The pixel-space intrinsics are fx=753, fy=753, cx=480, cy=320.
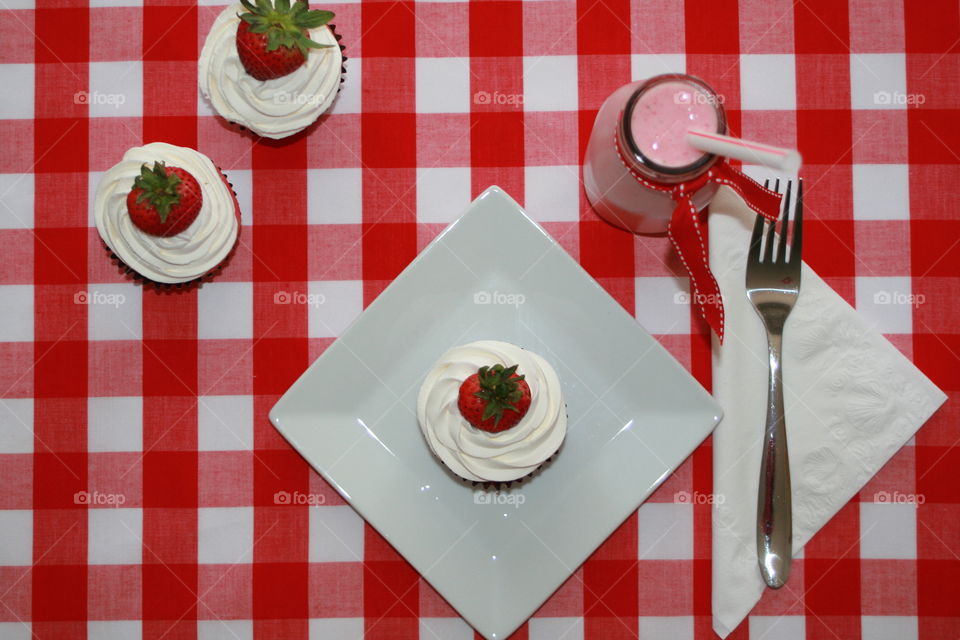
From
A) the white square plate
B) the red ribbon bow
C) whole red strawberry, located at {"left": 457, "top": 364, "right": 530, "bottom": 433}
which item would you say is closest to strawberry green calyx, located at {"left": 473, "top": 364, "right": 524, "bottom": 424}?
whole red strawberry, located at {"left": 457, "top": 364, "right": 530, "bottom": 433}

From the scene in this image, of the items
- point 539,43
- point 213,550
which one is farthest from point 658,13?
point 213,550

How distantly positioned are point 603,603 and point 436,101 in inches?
37.2

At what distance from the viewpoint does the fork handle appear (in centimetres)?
128

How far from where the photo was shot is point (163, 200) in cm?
110

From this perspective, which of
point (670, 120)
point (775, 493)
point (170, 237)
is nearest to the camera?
point (670, 120)

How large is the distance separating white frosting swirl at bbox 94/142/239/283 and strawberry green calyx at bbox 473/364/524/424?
479mm

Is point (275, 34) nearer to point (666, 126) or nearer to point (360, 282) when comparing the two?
point (360, 282)

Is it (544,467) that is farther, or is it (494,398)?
(544,467)

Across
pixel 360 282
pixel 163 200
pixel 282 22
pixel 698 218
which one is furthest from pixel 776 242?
pixel 163 200

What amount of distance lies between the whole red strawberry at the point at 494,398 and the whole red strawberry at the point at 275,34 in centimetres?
55

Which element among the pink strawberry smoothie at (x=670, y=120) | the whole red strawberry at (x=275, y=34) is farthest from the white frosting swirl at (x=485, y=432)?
the whole red strawberry at (x=275, y=34)

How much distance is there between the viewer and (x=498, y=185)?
53.3 inches

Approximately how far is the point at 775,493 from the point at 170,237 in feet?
3.52

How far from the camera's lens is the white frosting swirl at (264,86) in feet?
3.87
